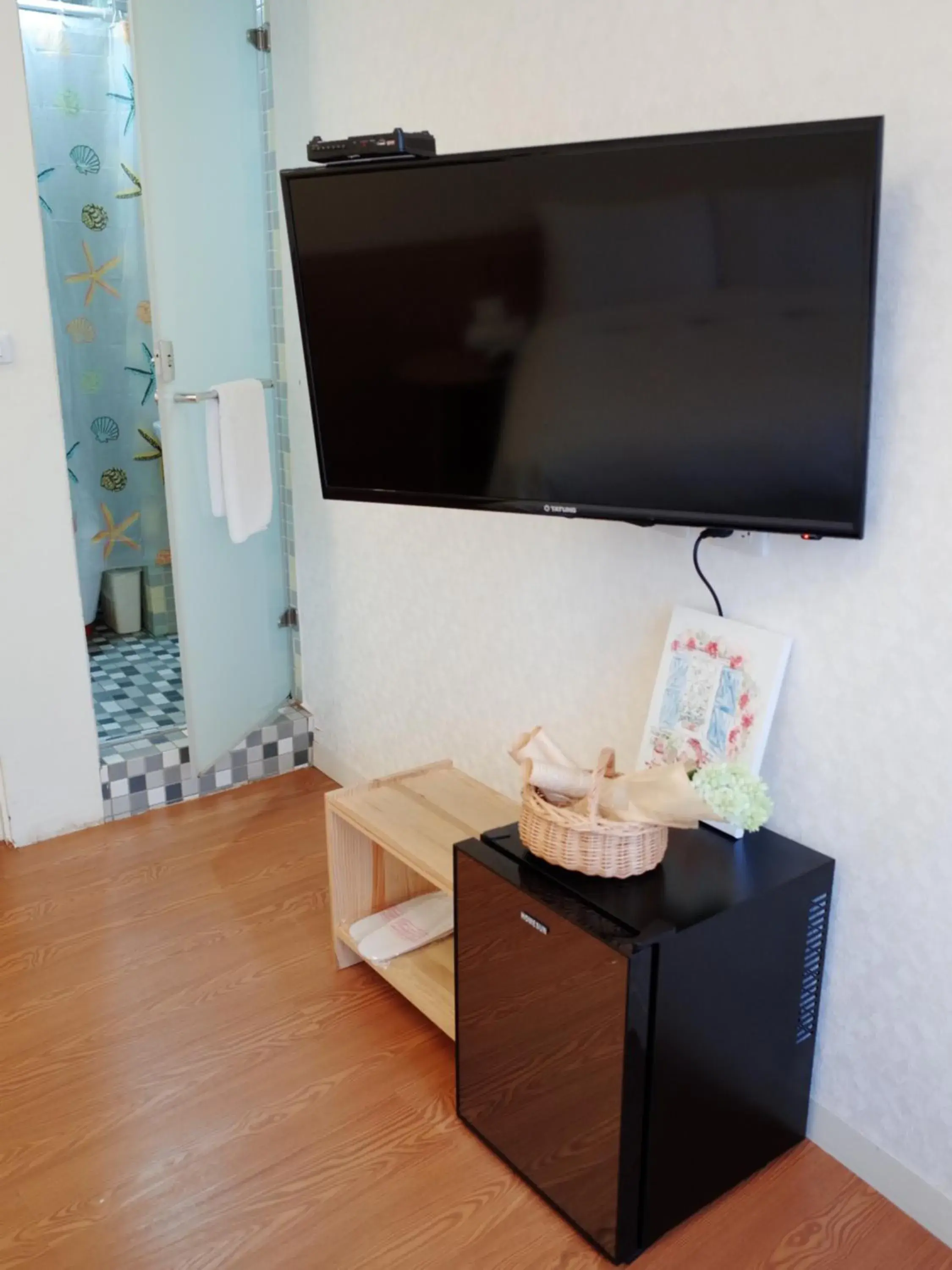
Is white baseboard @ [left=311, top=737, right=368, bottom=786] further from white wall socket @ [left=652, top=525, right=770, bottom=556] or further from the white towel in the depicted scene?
white wall socket @ [left=652, top=525, right=770, bottom=556]

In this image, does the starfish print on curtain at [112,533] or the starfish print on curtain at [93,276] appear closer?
the starfish print on curtain at [93,276]

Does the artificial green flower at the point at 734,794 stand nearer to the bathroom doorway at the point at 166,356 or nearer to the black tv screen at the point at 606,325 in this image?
the black tv screen at the point at 606,325

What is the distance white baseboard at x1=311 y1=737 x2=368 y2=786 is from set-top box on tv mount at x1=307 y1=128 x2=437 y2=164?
1.70 meters

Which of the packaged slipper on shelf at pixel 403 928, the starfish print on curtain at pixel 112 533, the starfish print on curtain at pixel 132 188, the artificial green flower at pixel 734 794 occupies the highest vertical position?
the starfish print on curtain at pixel 132 188

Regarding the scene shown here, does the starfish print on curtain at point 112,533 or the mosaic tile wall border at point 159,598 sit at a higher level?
the starfish print on curtain at point 112,533

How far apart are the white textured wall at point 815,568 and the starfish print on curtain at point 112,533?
1.82 meters

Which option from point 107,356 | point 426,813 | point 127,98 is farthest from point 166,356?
point 127,98

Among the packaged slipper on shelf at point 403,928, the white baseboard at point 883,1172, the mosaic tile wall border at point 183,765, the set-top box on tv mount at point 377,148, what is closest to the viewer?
the white baseboard at point 883,1172

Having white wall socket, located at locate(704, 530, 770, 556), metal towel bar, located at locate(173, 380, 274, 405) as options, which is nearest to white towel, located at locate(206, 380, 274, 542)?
metal towel bar, located at locate(173, 380, 274, 405)

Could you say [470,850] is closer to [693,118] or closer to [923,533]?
[923,533]

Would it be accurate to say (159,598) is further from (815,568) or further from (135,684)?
(815,568)

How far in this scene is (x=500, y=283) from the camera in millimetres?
1745

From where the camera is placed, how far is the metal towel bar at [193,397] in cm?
274

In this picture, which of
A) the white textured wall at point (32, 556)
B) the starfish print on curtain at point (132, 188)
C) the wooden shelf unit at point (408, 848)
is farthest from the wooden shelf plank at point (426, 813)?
the starfish print on curtain at point (132, 188)
